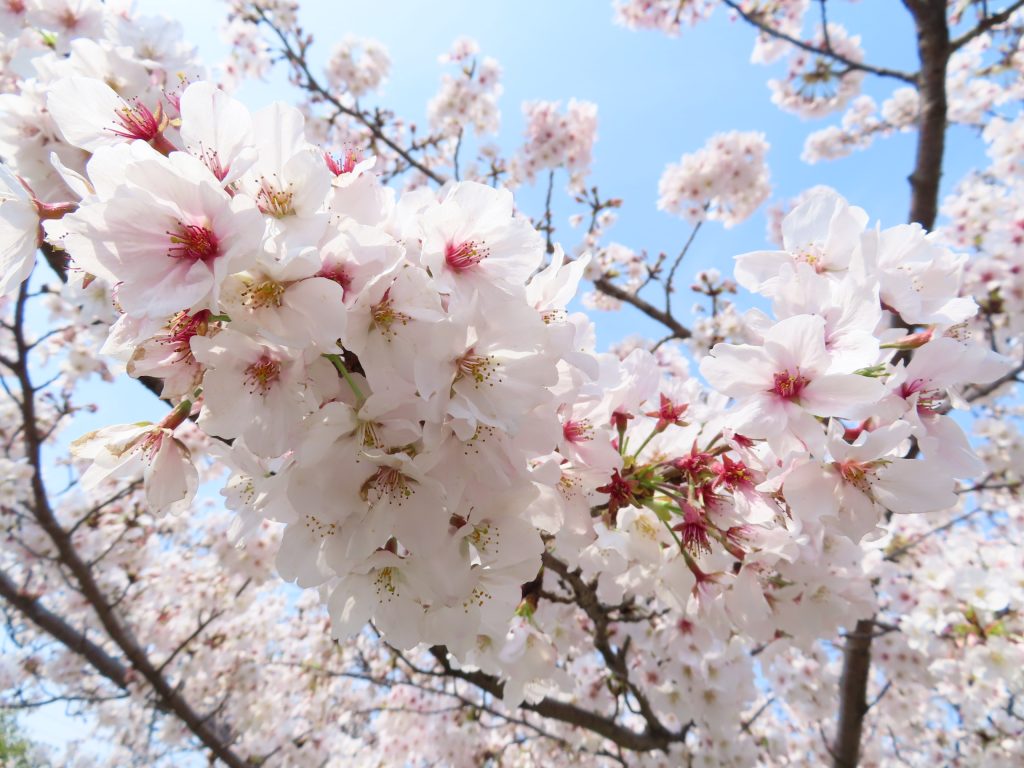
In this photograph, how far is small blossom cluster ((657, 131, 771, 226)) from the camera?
260 inches

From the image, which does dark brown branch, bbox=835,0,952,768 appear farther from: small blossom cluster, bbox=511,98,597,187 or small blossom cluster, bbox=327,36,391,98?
small blossom cluster, bbox=327,36,391,98

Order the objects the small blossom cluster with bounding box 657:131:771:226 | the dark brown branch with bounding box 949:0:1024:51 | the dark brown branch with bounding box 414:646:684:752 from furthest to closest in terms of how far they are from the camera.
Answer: the small blossom cluster with bounding box 657:131:771:226 → the dark brown branch with bounding box 949:0:1024:51 → the dark brown branch with bounding box 414:646:684:752

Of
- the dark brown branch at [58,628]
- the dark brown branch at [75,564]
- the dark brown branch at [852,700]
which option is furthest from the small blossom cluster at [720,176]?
the dark brown branch at [58,628]

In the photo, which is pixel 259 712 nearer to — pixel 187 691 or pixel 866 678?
pixel 187 691

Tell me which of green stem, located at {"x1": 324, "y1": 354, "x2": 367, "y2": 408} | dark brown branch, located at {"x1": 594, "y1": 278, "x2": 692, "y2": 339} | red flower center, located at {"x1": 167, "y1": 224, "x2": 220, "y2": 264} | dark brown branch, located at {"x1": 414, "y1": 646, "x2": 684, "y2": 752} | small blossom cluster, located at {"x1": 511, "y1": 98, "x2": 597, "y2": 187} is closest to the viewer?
red flower center, located at {"x1": 167, "y1": 224, "x2": 220, "y2": 264}

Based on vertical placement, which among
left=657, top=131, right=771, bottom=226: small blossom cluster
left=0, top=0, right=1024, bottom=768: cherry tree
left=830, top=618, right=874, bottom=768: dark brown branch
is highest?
left=0, top=0, right=1024, bottom=768: cherry tree

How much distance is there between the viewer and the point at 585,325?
4.72 ft

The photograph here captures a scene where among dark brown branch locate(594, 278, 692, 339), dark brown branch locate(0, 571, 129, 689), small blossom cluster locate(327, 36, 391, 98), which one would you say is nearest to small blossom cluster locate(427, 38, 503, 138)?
small blossom cluster locate(327, 36, 391, 98)

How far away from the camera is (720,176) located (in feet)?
21.9

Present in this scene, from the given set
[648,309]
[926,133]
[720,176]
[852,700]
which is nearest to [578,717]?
[852,700]

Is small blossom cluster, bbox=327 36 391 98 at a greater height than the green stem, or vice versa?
small blossom cluster, bbox=327 36 391 98

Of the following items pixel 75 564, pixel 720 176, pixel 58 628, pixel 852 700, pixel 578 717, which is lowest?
pixel 852 700

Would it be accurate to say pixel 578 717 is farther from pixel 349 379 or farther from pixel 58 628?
pixel 58 628

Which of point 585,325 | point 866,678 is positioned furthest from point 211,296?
point 866,678
